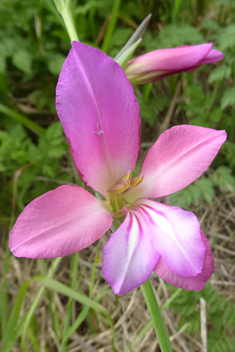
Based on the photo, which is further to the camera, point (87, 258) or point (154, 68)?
point (87, 258)

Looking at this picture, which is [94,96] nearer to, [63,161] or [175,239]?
[175,239]

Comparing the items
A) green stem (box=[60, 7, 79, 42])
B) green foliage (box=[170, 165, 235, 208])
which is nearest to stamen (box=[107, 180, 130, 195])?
green stem (box=[60, 7, 79, 42])

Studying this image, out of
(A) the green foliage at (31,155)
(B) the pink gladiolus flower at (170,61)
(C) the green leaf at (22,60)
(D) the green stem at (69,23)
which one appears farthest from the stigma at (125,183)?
(C) the green leaf at (22,60)

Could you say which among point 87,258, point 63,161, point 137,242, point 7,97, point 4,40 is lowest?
point 87,258

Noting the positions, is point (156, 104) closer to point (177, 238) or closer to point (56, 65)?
point (56, 65)

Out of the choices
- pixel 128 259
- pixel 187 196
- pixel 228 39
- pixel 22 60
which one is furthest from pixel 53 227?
pixel 22 60

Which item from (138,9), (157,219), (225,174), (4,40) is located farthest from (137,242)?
(138,9)

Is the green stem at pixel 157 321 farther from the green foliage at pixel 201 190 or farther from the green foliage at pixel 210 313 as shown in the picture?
the green foliage at pixel 201 190
